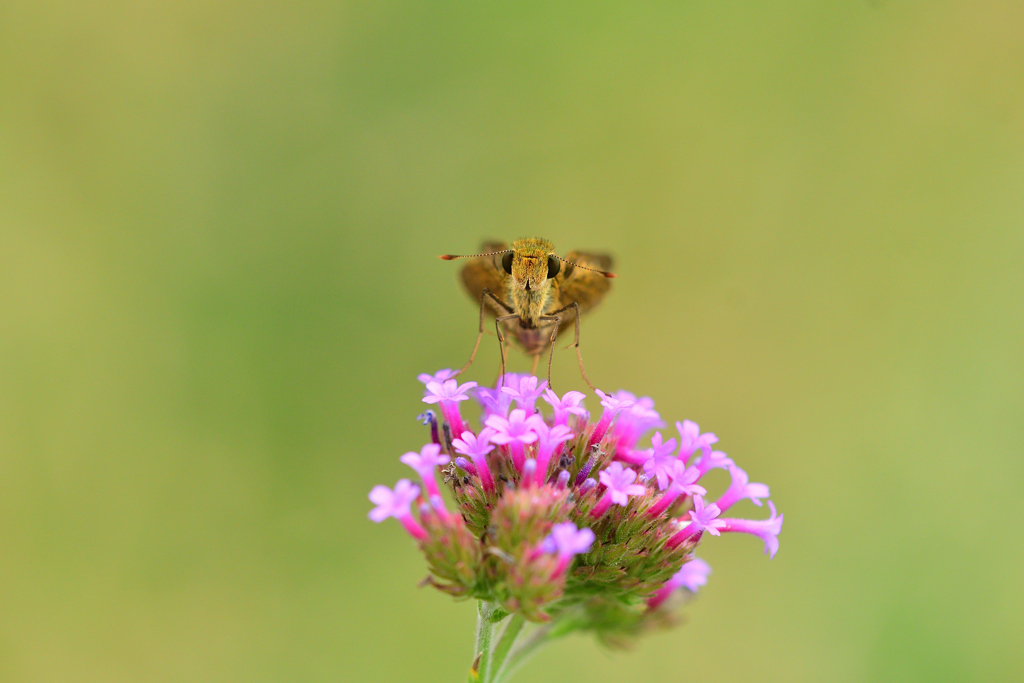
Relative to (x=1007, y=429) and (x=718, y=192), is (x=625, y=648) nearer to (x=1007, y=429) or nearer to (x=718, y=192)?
(x=1007, y=429)

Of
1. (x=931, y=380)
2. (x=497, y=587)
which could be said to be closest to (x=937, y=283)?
(x=931, y=380)

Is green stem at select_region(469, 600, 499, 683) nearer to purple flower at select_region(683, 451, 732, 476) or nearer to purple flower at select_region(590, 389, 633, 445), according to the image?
purple flower at select_region(590, 389, 633, 445)

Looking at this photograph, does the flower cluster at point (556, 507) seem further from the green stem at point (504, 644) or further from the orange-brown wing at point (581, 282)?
the orange-brown wing at point (581, 282)

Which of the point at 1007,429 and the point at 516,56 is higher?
the point at 516,56

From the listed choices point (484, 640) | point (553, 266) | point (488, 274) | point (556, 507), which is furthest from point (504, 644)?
point (488, 274)

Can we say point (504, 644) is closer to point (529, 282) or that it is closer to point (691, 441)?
point (691, 441)

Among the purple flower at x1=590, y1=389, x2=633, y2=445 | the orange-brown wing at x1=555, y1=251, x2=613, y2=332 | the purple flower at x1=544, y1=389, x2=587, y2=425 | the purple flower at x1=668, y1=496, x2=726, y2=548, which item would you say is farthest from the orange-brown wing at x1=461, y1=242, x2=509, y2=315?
the purple flower at x1=668, y1=496, x2=726, y2=548
